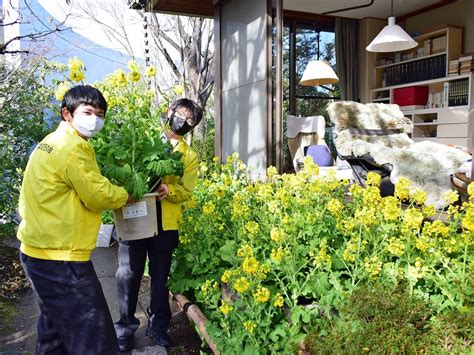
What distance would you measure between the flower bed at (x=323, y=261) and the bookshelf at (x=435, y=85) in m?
4.89

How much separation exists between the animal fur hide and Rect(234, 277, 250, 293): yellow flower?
62.7 inches

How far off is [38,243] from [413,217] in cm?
138

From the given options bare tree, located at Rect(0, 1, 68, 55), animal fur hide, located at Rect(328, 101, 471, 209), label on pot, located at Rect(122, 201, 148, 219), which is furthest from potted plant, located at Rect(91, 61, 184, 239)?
animal fur hide, located at Rect(328, 101, 471, 209)

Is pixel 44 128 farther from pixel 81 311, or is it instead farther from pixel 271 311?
pixel 271 311

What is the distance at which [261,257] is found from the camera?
1.96 m

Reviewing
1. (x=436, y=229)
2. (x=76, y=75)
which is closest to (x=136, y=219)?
→ (x=76, y=75)

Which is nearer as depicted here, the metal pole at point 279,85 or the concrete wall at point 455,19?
the metal pole at point 279,85

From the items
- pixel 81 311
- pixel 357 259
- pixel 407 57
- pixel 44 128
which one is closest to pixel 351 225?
pixel 357 259

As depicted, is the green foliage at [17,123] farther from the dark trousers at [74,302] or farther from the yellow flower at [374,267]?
the yellow flower at [374,267]

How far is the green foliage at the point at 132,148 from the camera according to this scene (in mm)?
1868

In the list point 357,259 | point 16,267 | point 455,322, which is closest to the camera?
point 455,322

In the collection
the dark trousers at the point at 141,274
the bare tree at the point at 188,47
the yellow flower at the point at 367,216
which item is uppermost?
the bare tree at the point at 188,47

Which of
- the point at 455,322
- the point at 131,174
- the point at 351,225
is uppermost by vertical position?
the point at 131,174

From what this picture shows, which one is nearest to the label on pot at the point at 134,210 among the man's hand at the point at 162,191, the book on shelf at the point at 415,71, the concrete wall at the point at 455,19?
the man's hand at the point at 162,191
